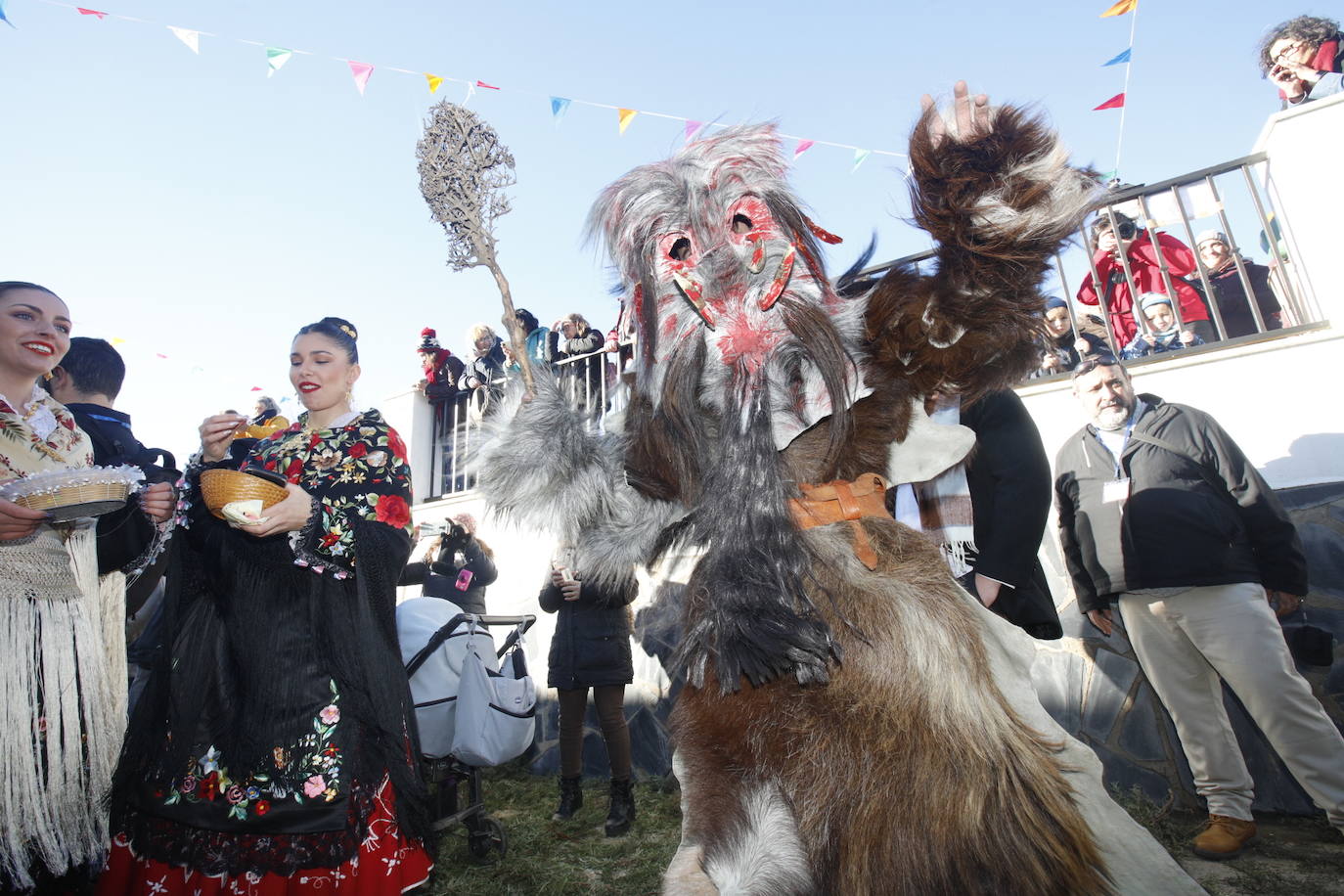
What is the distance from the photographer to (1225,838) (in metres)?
2.84

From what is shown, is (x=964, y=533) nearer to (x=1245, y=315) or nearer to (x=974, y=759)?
(x=974, y=759)

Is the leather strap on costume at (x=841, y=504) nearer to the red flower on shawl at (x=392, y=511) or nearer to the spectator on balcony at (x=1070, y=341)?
the red flower on shawl at (x=392, y=511)

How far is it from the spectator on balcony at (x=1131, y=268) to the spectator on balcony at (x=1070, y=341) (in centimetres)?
12

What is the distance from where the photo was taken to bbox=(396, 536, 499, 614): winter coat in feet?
16.0

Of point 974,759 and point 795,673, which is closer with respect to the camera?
point 974,759

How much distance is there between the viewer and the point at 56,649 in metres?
1.88

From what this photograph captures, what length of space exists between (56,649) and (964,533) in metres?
2.35

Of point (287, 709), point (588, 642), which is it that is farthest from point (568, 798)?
point (287, 709)

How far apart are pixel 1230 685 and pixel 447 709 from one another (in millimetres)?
3459

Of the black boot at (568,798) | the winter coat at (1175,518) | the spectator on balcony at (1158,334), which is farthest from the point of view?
the spectator on balcony at (1158,334)

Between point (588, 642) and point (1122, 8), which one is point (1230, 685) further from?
point (1122, 8)

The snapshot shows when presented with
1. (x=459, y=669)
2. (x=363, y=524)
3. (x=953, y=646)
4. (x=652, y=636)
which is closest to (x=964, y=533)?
(x=953, y=646)

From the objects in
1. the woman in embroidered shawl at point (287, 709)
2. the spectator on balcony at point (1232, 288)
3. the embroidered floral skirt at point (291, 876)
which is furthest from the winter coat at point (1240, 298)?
the embroidered floral skirt at point (291, 876)

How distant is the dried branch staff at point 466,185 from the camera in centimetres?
175
